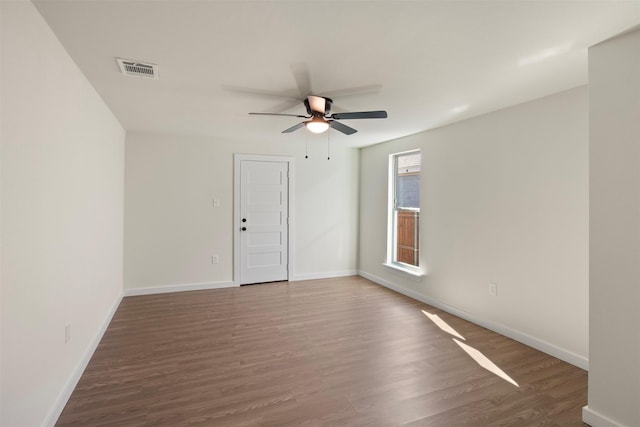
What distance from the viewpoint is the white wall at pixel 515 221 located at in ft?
8.57

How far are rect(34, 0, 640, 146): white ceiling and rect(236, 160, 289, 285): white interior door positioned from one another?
6.38ft

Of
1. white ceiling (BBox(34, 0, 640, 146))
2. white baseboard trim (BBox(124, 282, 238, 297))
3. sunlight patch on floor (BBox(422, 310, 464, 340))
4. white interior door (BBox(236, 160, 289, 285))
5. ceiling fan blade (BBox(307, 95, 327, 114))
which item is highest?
white ceiling (BBox(34, 0, 640, 146))

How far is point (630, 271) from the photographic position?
1.75 metres

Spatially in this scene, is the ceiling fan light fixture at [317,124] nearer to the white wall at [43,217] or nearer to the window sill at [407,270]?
the white wall at [43,217]

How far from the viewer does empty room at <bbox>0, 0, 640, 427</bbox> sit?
1.63 m

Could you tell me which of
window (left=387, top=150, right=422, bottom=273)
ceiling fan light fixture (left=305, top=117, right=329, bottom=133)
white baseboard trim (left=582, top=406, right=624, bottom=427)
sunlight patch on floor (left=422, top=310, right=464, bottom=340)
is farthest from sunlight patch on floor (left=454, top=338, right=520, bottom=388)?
ceiling fan light fixture (left=305, top=117, right=329, bottom=133)

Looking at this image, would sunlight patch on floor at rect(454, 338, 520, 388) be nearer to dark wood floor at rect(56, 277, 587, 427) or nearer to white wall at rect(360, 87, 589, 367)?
dark wood floor at rect(56, 277, 587, 427)

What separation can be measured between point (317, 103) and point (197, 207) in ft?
9.37

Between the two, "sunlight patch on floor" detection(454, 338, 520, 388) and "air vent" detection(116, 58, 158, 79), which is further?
"sunlight patch on floor" detection(454, 338, 520, 388)

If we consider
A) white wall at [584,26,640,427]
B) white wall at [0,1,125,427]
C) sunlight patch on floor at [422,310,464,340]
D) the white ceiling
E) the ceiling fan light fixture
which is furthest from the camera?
sunlight patch on floor at [422,310,464,340]

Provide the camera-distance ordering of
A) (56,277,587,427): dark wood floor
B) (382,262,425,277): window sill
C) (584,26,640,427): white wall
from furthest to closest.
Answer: (382,262,425,277): window sill → (56,277,587,427): dark wood floor → (584,26,640,427): white wall

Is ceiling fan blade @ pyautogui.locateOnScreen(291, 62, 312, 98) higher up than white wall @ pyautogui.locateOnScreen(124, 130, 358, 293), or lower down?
higher up

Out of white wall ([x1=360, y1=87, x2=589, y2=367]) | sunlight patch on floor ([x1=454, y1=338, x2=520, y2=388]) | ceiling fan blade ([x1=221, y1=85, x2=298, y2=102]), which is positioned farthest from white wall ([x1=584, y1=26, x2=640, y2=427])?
ceiling fan blade ([x1=221, y1=85, x2=298, y2=102])

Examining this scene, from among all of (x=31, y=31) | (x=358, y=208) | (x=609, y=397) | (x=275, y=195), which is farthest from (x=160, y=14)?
→ (x=358, y=208)
